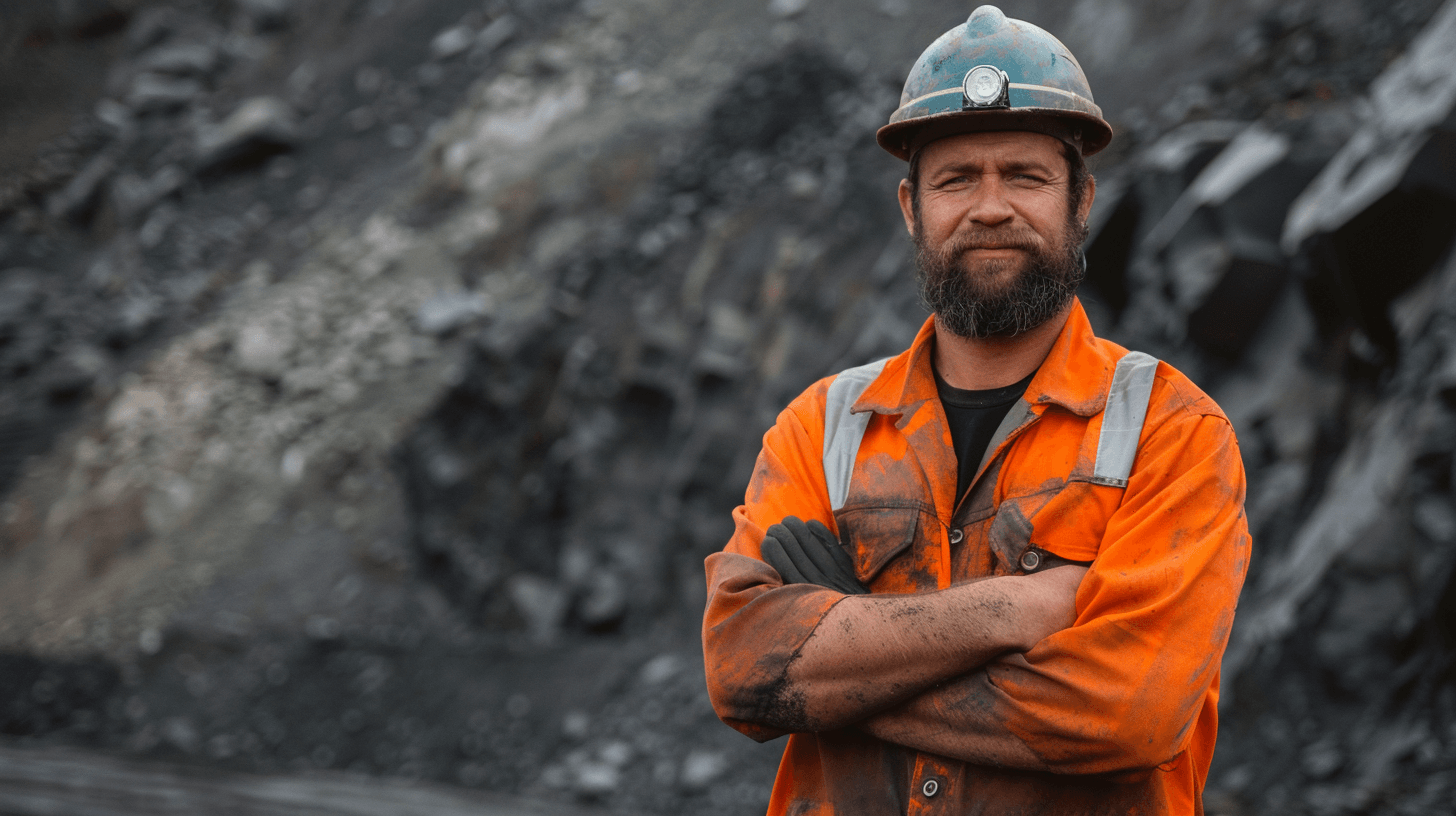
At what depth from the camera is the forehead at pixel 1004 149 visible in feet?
7.33

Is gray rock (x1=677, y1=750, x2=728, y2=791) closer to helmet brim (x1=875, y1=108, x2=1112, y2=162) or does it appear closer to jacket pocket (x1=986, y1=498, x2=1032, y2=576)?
jacket pocket (x1=986, y1=498, x2=1032, y2=576)

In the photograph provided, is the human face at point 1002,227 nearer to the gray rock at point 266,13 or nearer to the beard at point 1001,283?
the beard at point 1001,283

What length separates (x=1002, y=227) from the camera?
7.39 ft

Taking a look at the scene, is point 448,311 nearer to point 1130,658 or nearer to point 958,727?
point 958,727

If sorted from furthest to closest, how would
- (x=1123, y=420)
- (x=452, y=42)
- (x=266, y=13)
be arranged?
(x=266, y=13) → (x=452, y=42) → (x=1123, y=420)

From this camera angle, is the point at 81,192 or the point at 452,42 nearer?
the point at 452,42

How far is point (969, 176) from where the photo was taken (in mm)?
2270

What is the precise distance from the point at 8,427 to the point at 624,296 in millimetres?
11118

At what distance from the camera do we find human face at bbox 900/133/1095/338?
2.24m

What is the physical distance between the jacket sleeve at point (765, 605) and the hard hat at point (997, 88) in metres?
0.72

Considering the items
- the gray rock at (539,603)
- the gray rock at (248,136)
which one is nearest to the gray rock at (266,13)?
the gray rock at (248,136)

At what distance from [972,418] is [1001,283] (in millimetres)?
300

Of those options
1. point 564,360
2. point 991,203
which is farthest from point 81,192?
point 991,203

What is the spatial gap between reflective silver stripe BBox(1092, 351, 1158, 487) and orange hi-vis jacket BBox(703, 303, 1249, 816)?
0.5 inches
